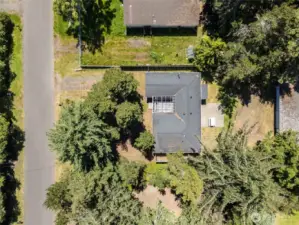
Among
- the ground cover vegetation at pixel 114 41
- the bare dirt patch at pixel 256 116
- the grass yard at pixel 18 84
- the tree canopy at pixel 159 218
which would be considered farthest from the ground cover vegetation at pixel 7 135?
the bare dirt patch at pixel 256 116

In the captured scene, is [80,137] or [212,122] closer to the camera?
[80,137]

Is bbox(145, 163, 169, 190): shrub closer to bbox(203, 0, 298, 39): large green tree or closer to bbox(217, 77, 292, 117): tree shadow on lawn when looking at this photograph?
A: bbox(217, 77, 292, 117): tree shadow on lawn

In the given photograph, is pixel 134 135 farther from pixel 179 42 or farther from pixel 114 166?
pixel 179 42

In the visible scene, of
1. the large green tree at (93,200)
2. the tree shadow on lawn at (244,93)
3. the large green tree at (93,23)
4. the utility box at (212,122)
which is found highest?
the large green tree at (93,23)

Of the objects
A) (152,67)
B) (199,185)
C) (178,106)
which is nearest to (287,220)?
(199,185)

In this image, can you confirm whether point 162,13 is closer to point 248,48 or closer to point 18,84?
point 248,48

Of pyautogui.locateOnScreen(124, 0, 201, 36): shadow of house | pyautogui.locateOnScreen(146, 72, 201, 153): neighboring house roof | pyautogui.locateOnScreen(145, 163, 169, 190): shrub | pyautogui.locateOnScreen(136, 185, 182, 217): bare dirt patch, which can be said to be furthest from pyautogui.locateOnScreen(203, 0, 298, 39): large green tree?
pyautogui.locateOnScreen(136, 185, 182, 217): bare dirt patch

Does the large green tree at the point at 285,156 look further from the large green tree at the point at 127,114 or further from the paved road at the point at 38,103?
the paved road at the point at 38,103
